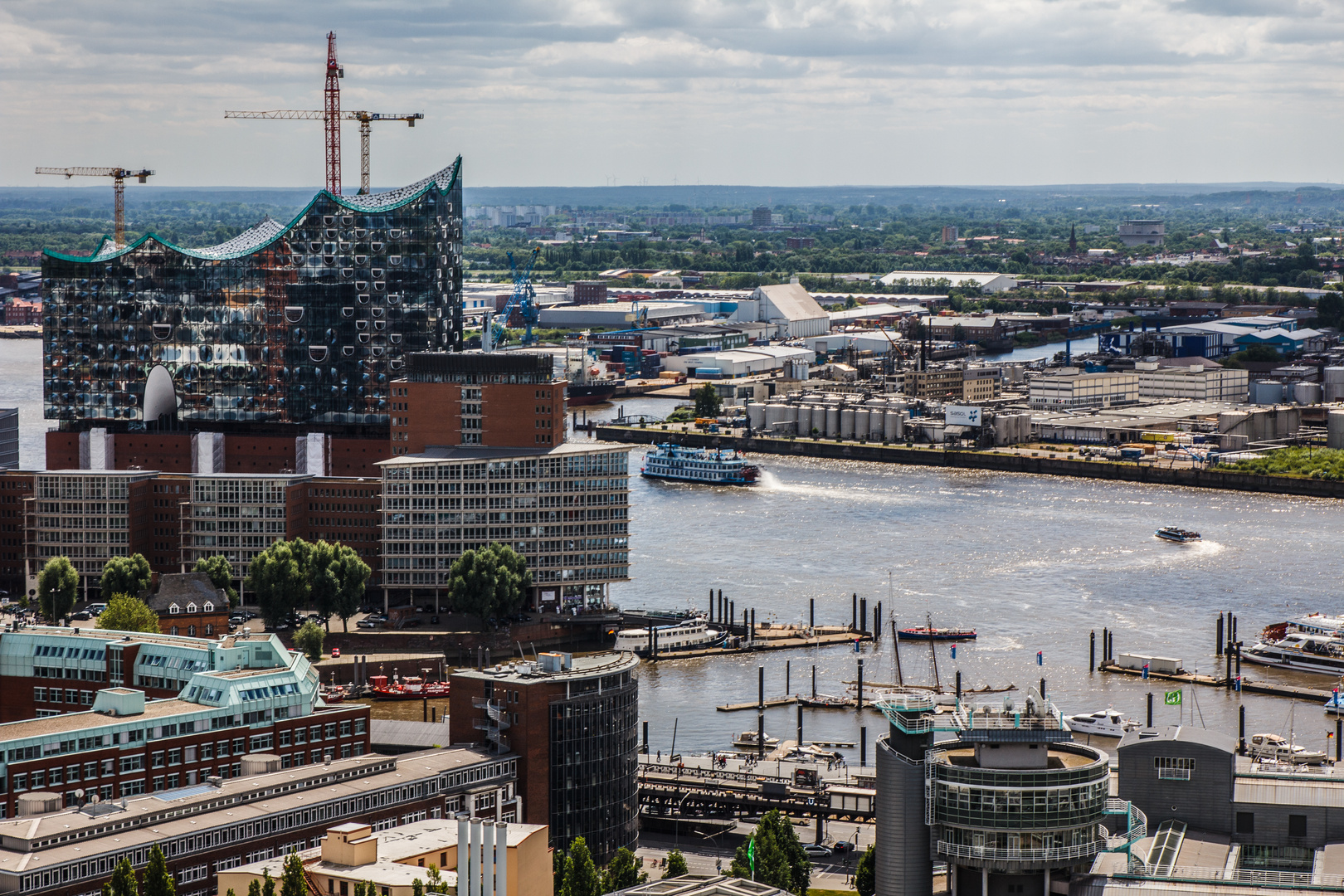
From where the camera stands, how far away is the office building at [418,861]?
88.1ft

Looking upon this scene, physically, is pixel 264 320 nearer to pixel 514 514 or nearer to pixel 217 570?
pixel 217 570

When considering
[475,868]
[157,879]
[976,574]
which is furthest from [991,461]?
[475,868]

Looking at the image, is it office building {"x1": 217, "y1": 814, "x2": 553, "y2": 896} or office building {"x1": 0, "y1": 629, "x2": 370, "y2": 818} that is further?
office building {"x1": 0, "y1": 629, "x2": 370, "y2": 818}

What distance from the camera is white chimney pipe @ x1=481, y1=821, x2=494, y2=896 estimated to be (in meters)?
26.8

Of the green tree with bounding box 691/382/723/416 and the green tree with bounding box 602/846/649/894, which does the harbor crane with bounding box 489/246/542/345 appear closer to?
the green tree with bounding box 691/382/723/416

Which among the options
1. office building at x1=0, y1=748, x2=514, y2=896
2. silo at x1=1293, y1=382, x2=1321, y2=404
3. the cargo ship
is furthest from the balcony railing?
silo at x1=1293, y1=382, x2=1321, y2=404

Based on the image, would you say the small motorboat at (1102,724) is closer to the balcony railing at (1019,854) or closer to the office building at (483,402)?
the office building at (483,402)

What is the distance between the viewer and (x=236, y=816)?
3241 centimetres

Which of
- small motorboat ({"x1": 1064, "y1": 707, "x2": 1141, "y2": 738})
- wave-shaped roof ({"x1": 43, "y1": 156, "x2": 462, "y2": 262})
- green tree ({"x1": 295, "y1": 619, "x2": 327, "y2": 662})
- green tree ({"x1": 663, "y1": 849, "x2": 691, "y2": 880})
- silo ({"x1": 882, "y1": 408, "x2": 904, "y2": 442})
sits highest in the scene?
wave-shaped roof ({"x1": 43, "y1": 156, "x2": 462, "y2": 262})

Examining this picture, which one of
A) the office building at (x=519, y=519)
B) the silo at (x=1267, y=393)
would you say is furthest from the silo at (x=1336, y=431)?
the office building at (x=519, y=519)

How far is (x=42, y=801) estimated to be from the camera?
32.5m

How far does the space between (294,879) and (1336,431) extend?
77.2 m

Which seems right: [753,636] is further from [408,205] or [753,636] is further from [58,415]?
[58,415]

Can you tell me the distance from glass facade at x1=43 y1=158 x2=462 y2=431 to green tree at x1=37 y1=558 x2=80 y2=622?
16.2 metres
